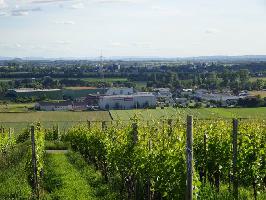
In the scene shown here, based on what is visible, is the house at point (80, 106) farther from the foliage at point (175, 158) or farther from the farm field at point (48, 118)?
the foliage at point (175, 158)

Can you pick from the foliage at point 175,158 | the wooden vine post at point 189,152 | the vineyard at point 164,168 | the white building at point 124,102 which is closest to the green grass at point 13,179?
the vineyard at point 164,168

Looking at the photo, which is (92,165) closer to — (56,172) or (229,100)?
(56,172)

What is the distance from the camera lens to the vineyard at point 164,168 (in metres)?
9.87

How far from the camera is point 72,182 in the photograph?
14414mm

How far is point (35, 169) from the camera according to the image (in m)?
13.4

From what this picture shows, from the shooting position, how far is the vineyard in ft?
32.4

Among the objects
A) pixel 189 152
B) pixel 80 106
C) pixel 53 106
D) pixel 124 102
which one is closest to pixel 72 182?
pixel 189 152

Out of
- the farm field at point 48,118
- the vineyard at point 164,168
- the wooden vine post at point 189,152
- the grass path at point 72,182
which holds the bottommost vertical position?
the farm field at point 48,118

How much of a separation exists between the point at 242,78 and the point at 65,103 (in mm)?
57995

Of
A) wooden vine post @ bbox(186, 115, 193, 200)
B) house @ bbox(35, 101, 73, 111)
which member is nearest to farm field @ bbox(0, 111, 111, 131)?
house @ bbox(35, 101, 73, 111)

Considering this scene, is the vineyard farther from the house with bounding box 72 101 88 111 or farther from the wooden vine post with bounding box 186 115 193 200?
the house with bounding box 72 101 88 111

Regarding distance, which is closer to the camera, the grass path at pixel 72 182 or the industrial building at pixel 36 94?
the grass path at pixel 72 182

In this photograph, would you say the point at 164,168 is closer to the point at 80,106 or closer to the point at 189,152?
the point at 189,152

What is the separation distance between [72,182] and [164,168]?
5391 millimetres
